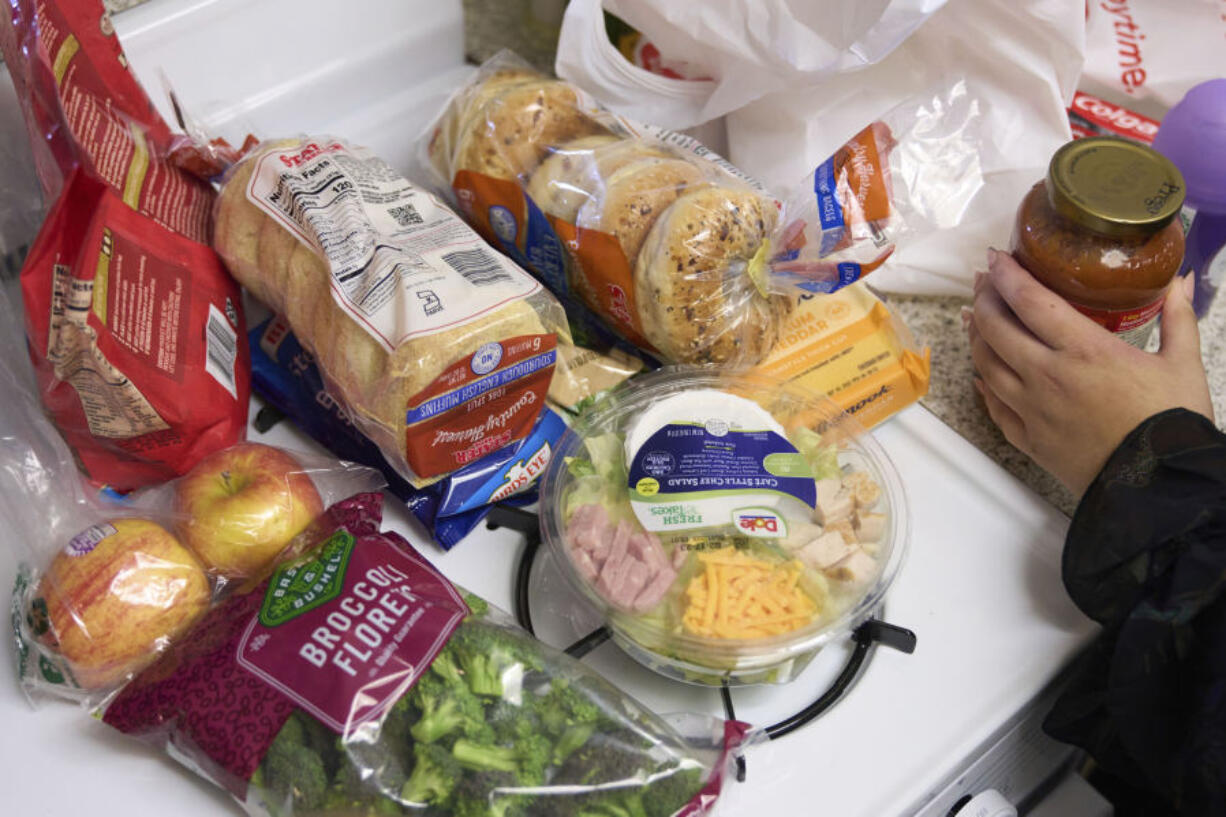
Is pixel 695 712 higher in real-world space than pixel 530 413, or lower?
lower

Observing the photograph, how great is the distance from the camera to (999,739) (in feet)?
2.32

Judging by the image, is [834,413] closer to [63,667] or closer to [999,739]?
[999,739]

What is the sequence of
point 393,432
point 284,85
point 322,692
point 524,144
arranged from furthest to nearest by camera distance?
point 284,85 → point 524,144 → point 393,432 → point 322,692

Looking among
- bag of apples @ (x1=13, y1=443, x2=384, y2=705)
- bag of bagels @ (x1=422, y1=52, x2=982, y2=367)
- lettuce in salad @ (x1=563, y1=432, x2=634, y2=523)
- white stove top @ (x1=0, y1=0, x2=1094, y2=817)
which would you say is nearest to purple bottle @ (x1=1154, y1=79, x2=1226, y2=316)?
bag of bagels @ (x1=422, y1=52, x2=982, y2=367)

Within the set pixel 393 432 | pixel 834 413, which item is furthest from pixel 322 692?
pixel 834 413

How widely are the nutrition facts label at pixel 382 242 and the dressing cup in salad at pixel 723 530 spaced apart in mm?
146

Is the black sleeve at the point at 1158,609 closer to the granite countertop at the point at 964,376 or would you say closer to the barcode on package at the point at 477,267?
the granite countertop at the point at 964,376

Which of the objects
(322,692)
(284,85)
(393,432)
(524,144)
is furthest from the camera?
(284,85)

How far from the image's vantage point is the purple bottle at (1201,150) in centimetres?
75

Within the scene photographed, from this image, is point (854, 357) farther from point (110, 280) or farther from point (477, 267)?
point (110, 280)

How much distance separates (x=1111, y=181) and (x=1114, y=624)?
11.9 inches

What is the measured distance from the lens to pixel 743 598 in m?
0.65

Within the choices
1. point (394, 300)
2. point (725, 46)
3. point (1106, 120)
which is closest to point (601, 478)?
point (394, 300)

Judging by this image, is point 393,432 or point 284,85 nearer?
point 393,432
